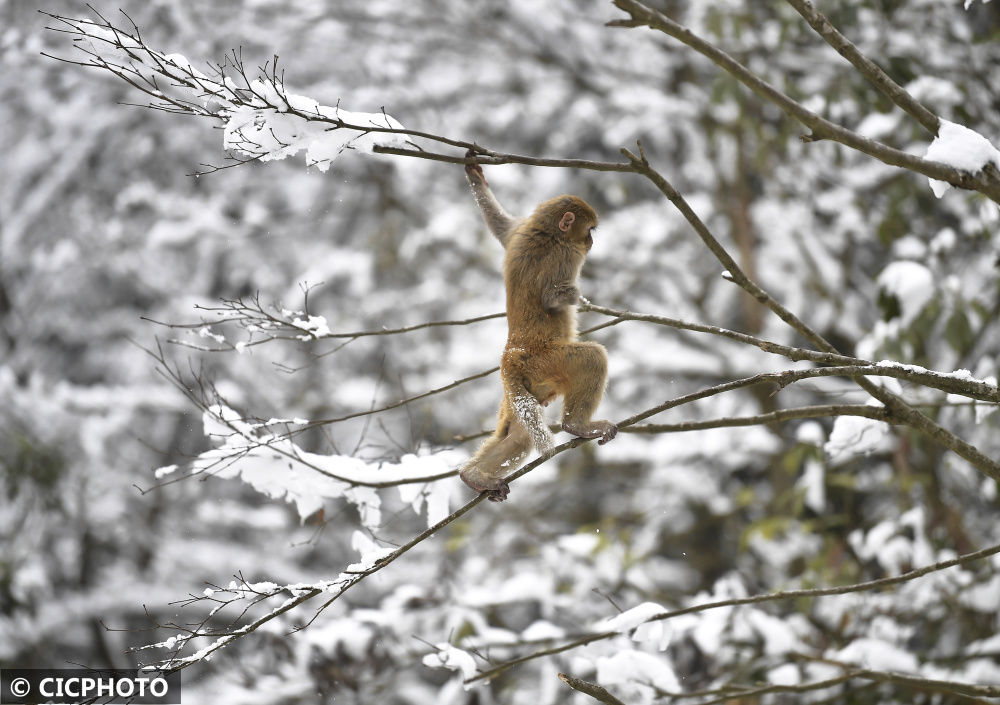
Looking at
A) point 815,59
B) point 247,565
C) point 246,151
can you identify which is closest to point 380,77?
point 815,59

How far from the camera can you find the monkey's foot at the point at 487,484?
9.77 feet

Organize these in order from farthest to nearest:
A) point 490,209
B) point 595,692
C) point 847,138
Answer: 1. point 490,209
2. point 595,692
3. point 847,138

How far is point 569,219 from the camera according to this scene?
342cm

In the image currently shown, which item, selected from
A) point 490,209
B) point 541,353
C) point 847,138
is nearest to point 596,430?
point 541,353

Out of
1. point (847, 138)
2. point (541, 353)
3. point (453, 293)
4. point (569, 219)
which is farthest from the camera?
point (453, 293)

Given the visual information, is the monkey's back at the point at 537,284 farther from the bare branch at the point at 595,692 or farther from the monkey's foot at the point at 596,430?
the bare branch at the point at 595,692

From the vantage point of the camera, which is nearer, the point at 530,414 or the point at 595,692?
the point at 595,692

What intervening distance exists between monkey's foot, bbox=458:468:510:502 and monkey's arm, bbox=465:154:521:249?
95cm

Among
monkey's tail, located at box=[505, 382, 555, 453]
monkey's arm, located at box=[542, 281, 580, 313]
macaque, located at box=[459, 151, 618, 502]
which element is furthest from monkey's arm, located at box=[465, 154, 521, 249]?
monkey's tail, located at box=[505, 382, 555, 453]

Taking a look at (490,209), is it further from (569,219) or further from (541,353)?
(541,353)

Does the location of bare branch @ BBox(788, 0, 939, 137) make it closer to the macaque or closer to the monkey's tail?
the macaque

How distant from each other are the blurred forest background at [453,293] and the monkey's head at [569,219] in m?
3.05

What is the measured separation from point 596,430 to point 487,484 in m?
0.40

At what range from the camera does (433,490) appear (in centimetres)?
377
